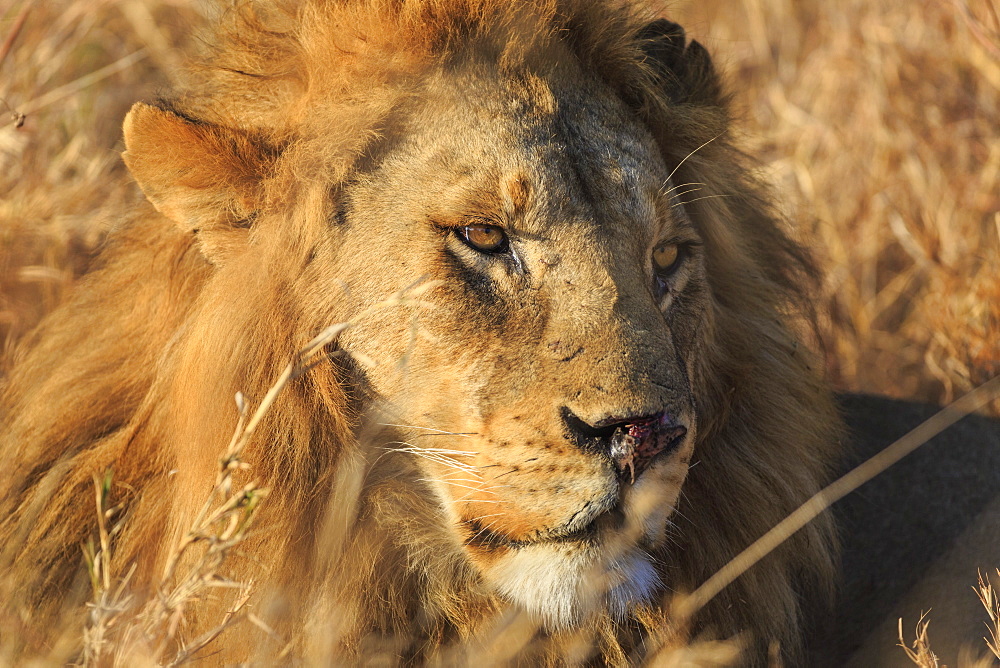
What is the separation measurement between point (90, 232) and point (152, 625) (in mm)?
2863

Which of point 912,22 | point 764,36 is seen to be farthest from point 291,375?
point 764,36

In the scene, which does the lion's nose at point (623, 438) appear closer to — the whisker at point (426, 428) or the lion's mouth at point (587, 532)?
the lion's mouth at point (587, 532)

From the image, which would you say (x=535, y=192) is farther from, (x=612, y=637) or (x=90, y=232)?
(x=90, y=232)

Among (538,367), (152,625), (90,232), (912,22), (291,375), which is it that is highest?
(912,22)

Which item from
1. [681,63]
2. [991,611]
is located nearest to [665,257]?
[681,63]

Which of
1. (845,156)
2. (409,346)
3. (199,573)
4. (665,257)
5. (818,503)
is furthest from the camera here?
(845,156)

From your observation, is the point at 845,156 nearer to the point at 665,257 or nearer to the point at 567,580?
the point at 665,257

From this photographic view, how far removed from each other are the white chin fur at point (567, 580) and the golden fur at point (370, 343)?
0.03ft

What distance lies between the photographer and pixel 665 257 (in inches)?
106

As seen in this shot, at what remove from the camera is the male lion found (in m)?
2.26

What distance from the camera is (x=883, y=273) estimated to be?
566 cm

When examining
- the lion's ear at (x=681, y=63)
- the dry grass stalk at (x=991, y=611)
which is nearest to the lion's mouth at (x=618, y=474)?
the dry grass stalk at (x=991, y=611)

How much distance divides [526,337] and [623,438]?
1.03ft

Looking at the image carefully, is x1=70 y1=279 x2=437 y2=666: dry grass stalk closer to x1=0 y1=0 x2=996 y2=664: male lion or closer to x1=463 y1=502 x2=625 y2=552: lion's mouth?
x1=0 y1=0 x2=996 y2=664: male lion
